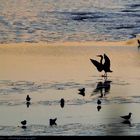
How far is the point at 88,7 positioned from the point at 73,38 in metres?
0.31

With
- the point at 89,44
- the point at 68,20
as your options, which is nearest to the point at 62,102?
the point at 89,44

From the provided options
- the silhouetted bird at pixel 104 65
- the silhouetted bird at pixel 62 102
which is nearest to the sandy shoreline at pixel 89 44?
the silhouetted bird at pixel 104 65

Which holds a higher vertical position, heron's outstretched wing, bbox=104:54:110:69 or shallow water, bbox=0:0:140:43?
shallow water, bbox=0:0:140:43

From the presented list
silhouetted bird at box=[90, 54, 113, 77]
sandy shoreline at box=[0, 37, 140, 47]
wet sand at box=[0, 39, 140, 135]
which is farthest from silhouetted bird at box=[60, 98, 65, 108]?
sandy shoreline at box=[0, 37, 140, 47]

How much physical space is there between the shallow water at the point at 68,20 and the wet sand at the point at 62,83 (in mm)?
113

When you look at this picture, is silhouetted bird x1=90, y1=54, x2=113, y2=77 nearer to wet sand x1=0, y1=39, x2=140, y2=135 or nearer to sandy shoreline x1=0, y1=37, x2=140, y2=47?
wet sand x1=0, y1=39, x2=140, y2=135

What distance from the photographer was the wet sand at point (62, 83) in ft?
11.6

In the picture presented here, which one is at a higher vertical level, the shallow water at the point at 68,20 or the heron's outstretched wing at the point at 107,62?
the shallow water at the point at 68,20

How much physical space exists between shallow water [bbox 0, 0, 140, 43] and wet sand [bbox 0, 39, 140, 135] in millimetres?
113

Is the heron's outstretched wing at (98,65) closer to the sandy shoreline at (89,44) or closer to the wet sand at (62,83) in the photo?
the wet sand at (62,83)

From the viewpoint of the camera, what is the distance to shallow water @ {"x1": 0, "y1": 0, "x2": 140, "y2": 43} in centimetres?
467

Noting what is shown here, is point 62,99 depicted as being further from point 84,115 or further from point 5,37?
point 5,37

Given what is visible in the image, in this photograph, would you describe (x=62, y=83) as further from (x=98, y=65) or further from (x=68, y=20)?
(x=68, y=20)

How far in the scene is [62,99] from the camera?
157 inches
